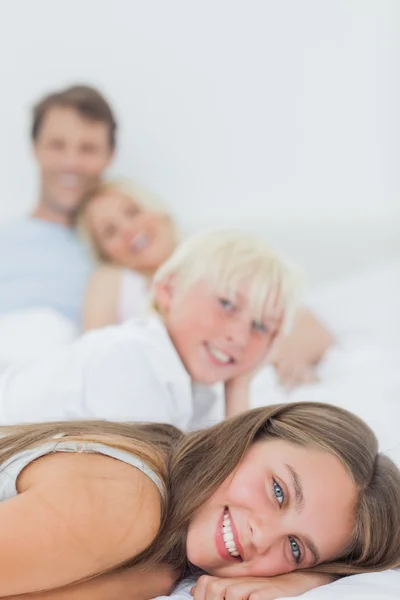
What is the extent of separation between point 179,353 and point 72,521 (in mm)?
472

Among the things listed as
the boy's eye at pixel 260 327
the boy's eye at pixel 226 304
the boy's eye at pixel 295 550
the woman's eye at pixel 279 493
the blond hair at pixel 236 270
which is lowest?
the boy's eye at pixel 295 550

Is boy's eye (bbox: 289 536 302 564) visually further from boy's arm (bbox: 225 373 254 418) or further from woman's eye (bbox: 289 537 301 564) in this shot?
boy's arm (bbox: 225 373 254 418)

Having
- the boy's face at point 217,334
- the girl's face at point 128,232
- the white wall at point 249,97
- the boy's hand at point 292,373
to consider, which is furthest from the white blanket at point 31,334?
the white wall at point 249,97

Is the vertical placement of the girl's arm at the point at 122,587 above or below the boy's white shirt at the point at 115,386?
below

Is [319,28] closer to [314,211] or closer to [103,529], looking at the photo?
[314,211]

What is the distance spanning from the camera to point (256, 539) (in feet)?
2.77

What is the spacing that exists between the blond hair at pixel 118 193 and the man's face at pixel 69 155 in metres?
0.03

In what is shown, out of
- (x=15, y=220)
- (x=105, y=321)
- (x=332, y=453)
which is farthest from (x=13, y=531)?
(x=15, y=220)

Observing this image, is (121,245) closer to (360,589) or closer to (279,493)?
(279,493)

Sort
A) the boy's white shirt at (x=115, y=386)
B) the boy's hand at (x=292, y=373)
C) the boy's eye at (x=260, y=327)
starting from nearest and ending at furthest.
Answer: the boy's white shirt at (x=115, y=386), the boy's eye at (x=260, y=327), the boy's hand at (x=292, y=373)

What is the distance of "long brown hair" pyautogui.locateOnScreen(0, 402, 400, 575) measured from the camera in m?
0.90

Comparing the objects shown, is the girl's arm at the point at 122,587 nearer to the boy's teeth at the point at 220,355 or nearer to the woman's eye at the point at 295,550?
the woman's eye at the point at 295,550

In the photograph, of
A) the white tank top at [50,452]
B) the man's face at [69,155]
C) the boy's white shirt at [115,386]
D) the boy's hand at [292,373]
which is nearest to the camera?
the white tank top at [50,452]

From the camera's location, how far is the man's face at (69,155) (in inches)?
70.3
